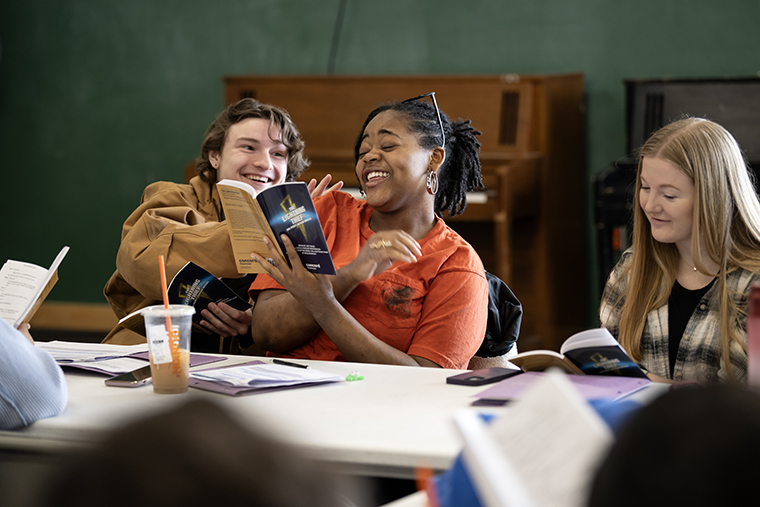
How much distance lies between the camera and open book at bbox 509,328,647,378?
133cm

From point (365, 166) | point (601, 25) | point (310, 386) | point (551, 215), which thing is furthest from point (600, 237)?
point (310, 386)

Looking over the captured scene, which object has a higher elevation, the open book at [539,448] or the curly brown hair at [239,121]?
the curly brown hair at [239,121]

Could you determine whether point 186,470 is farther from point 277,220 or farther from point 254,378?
point 277,220

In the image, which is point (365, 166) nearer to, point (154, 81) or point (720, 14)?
point (720, 14)

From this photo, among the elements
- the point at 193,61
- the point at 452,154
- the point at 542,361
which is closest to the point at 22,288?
the point at 542,361

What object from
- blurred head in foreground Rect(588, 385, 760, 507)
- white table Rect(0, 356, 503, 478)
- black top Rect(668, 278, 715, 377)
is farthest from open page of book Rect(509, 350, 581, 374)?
blurred head in foreground Rect(588, 385, 760, 507)

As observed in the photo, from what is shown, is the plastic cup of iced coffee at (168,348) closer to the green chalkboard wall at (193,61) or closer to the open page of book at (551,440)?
the open page of book at (551,440)

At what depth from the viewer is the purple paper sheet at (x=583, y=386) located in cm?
122

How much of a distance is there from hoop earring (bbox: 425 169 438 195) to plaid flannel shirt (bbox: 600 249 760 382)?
0.59 m

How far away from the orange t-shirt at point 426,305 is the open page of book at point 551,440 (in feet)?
3.61

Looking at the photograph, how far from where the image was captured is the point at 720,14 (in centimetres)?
391

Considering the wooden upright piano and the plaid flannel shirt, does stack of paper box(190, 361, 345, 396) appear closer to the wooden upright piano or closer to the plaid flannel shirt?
the plaid flannel shirt

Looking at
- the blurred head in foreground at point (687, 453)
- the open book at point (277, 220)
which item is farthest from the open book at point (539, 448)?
the open book at point (277, 220)

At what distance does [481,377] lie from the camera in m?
1.38
